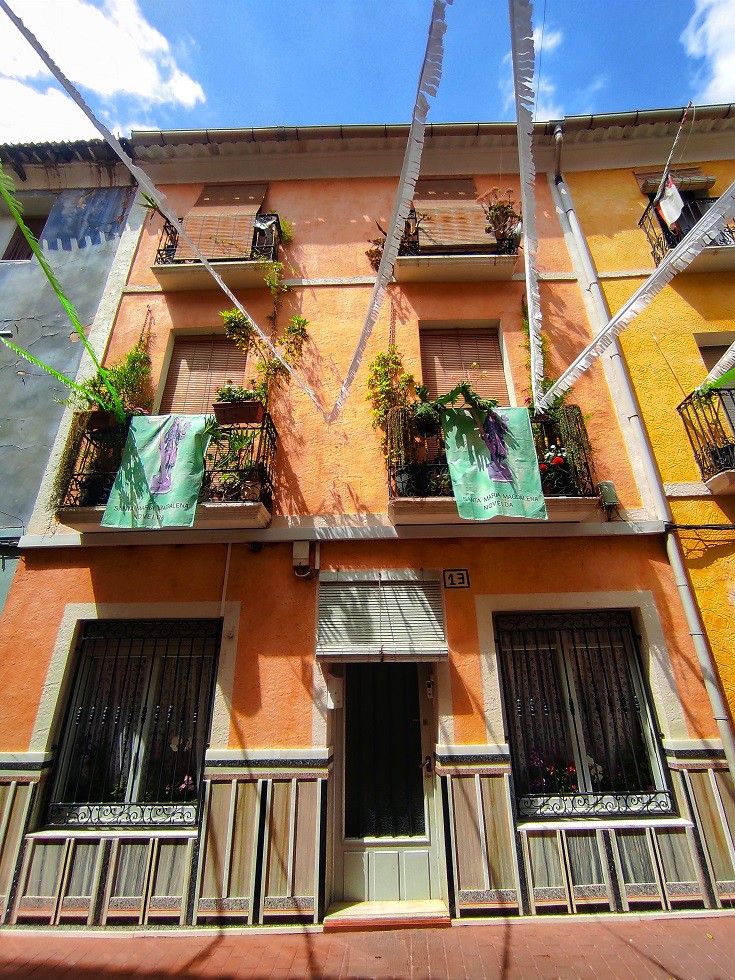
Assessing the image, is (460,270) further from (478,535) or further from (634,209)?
(478,535)

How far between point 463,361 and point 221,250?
462cm

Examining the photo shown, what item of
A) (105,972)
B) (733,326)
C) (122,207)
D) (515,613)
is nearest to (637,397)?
(733,326)

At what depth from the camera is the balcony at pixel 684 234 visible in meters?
7.44

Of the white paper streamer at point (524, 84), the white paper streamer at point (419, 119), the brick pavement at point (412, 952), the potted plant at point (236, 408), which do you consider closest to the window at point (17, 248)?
the potted plant at point (236, 408)

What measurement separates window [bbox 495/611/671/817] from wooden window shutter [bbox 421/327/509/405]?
3582 mm

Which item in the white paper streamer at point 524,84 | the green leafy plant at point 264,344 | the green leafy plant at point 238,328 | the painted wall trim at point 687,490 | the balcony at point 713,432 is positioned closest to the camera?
the white paper streamer at point 524,84

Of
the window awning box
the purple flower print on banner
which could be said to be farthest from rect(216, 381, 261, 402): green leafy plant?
the window awning box

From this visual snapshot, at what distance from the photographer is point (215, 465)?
20.6 feet

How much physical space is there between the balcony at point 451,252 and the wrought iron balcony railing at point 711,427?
3552mm

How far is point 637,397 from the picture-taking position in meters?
6.90

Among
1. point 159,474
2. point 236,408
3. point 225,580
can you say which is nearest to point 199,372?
point 236,408

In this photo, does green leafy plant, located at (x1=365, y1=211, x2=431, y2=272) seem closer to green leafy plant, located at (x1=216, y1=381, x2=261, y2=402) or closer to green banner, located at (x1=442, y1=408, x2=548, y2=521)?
green leafy plant, located at (x1=216, y1=381, x2=261, y2=402)

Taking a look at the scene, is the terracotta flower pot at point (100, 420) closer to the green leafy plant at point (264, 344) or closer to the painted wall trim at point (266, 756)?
the green leafy plant at point (264, 344)

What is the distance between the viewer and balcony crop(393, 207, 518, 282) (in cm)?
751
